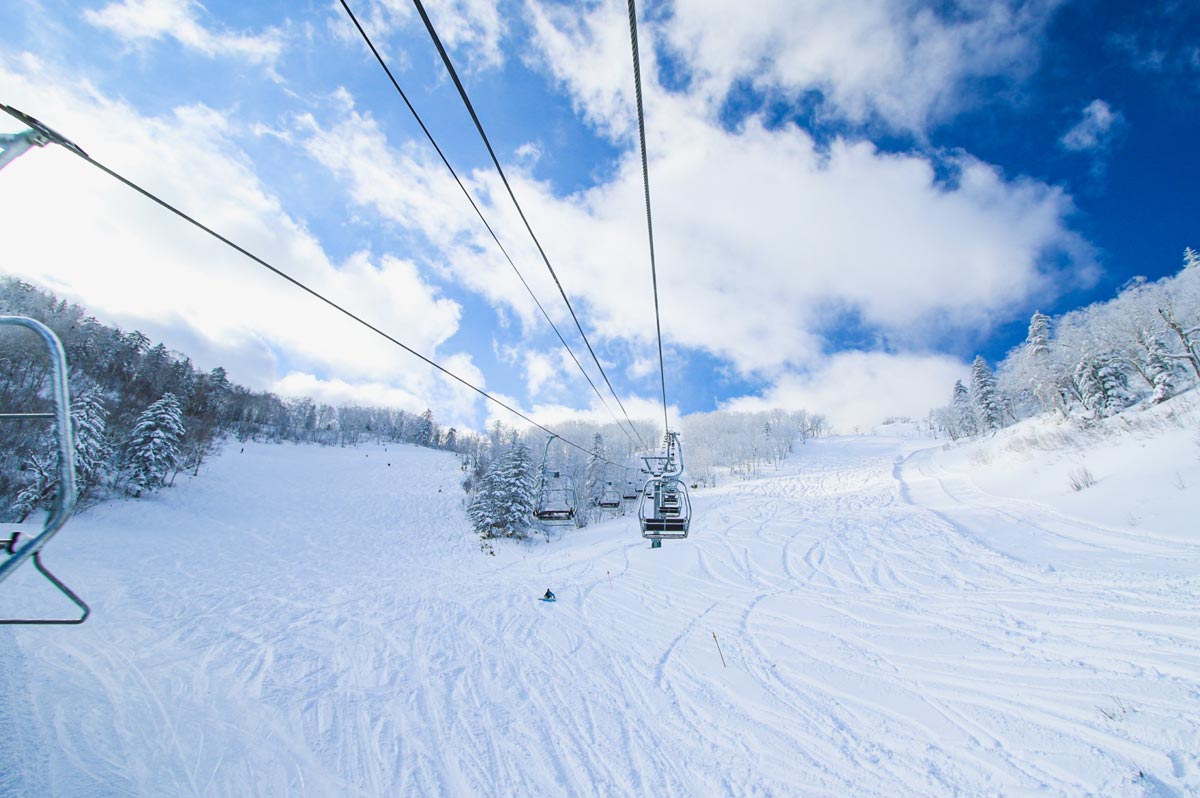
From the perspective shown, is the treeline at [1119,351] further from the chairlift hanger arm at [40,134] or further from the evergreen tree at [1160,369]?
the chairlift hanger arm at [40,134]

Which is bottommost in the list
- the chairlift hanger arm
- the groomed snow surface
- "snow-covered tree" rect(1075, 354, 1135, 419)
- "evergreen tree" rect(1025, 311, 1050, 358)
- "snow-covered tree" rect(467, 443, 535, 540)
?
the groomed snow surface

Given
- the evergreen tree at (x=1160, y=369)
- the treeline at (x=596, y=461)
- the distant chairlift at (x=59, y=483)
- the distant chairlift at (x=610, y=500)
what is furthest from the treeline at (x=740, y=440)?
the distant chairlift at (x=59, y=483)

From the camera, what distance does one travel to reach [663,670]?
10625mm

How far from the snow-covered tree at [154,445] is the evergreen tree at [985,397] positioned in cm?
8579

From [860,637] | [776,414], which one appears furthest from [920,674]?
[776,414]

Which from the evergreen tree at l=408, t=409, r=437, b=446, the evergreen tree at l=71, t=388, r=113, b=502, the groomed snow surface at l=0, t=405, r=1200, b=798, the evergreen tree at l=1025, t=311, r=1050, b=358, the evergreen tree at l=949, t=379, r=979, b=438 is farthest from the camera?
the evergreen tree at l=408, t=409, r=437, b=446

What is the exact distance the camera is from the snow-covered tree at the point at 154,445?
29.2m

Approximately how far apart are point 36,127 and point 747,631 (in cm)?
1514

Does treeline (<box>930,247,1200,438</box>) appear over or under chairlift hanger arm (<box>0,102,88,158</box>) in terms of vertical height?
over

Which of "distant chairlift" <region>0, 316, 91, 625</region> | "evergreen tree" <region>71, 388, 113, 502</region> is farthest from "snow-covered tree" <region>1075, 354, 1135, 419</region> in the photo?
"evergreen tree" <region>71, 388, 113, 502</region>

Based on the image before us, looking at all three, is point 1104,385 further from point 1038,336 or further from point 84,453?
point 84,453

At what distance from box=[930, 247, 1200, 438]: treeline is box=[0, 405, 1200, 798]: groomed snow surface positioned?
76.2ft

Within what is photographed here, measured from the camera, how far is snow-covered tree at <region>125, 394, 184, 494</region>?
29156 millimetres

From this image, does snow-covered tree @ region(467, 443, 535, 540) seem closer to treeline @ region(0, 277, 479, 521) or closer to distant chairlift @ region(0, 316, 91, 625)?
treeline @ region(0, 277, 479, 521)
